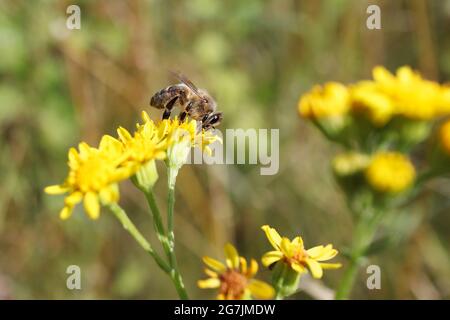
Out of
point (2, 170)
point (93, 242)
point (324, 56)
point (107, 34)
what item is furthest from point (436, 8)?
point (2, 170)

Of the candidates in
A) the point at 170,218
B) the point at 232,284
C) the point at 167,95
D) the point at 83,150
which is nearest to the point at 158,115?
the point at 167,95

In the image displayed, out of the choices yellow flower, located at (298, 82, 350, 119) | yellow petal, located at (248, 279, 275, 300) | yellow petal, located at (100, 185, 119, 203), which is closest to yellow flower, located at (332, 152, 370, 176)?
yellow flower, located at (298, 82, 350, 119)

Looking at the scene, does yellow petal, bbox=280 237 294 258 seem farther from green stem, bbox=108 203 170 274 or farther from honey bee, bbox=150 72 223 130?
honey bee, bbox=150 72 223 130

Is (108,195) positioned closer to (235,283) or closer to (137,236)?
(137,236)
